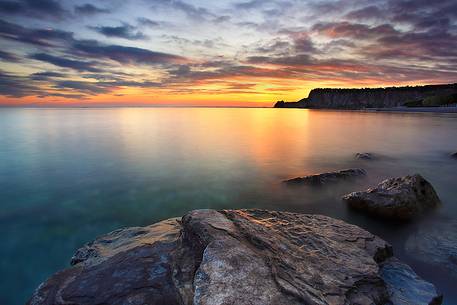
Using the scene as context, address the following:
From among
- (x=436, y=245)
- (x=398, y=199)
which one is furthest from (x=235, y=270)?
(x=398, y=199)

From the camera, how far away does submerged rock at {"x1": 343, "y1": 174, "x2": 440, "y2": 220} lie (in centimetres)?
654

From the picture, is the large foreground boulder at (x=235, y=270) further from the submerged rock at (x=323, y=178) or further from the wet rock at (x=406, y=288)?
the submerged rock at (x=323, y=178)

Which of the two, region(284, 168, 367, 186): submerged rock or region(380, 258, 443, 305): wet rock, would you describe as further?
region(284, 168, 367, 186): submerged rock

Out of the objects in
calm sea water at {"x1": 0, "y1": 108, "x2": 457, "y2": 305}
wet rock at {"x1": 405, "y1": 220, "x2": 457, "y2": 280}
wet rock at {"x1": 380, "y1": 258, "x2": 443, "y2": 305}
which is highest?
wet rock at {"x1": 380, "y1": 258, "x2": 443, "y2": 305}

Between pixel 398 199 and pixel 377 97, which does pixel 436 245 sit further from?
pixel 377 97

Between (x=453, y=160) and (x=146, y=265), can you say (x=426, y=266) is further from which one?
(x=453, y=160)

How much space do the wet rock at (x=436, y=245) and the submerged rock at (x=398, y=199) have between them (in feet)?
1.74

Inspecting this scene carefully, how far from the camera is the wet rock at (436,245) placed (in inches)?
193

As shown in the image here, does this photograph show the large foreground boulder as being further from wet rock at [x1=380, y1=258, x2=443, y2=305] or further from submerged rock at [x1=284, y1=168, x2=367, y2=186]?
submerged rock at [x1=284, y1=168, x2=367, y2=186]

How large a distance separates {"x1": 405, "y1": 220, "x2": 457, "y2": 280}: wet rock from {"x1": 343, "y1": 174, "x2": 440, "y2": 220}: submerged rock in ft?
1.74

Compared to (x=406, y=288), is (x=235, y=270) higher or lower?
higher

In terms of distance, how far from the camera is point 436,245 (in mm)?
5426

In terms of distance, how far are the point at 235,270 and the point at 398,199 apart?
5.48 m

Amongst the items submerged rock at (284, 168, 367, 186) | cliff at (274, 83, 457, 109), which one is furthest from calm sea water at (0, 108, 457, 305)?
cliff at (274, 83, 457, 109)
